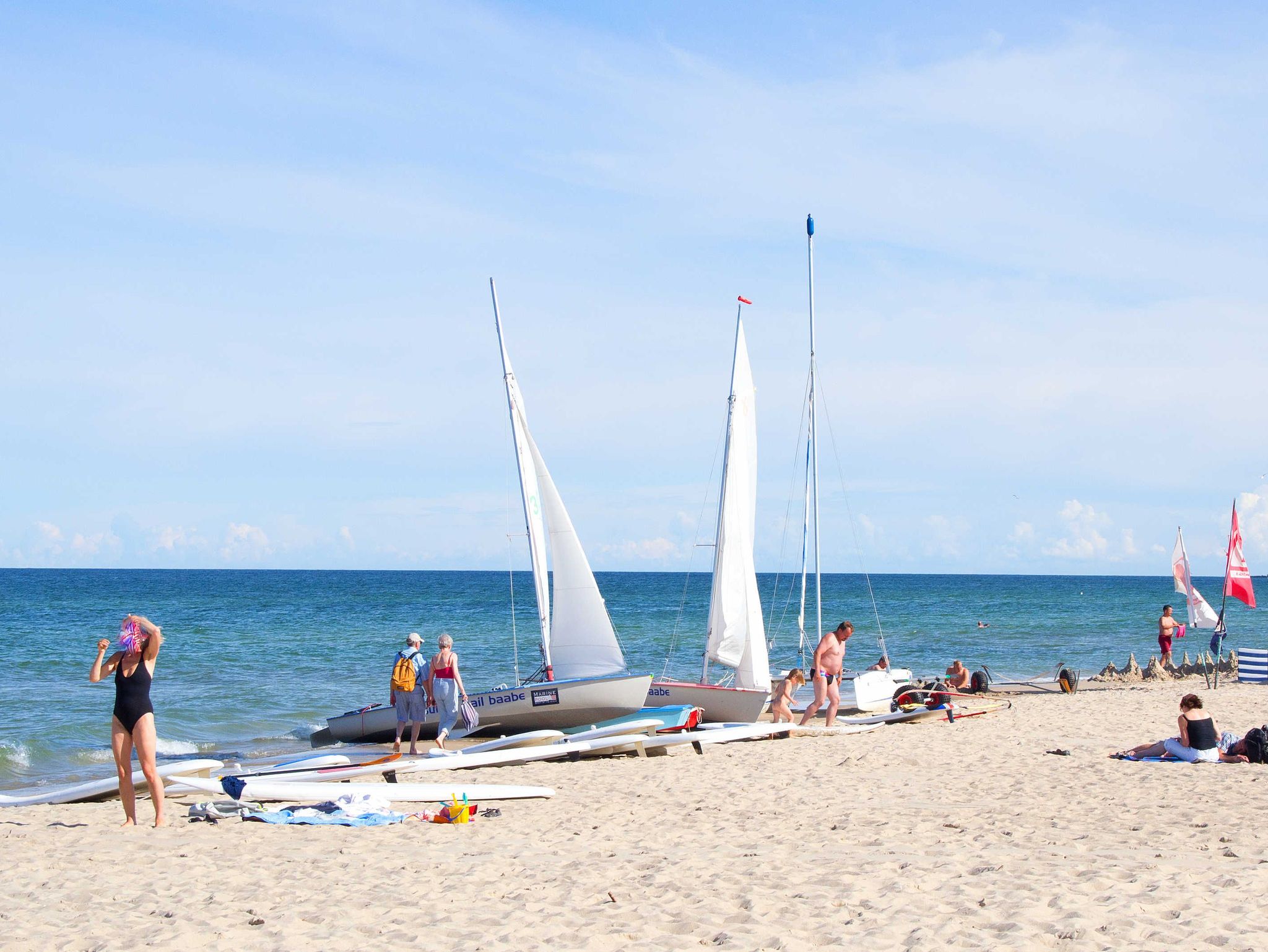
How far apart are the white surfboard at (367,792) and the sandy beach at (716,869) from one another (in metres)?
0.30

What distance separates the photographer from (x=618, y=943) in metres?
4.99

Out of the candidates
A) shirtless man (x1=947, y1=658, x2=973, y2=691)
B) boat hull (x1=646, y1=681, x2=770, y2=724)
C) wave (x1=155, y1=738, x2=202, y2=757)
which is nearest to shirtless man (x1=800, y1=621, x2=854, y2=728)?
boat hull (x1=646, y1=681, x2=770, y2=724)

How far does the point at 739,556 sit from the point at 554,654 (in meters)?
3.26

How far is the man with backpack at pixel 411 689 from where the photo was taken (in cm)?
1328

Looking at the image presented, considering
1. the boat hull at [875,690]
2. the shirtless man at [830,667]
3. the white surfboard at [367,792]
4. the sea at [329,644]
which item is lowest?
the sea at [329,644]

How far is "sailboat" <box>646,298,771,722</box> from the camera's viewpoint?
15602mm

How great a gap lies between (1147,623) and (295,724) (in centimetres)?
4067

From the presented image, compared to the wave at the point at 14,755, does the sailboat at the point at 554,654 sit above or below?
above

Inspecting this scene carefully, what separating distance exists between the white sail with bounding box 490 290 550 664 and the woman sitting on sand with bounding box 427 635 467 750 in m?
2.48

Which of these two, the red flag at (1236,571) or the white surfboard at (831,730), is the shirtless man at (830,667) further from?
the red flag at (1236,571)

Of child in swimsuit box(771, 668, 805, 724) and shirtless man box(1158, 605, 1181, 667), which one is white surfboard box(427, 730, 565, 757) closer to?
child in swimsuit box(771, 668, 805, 724)

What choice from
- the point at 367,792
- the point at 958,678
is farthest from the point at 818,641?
the point at 367,792

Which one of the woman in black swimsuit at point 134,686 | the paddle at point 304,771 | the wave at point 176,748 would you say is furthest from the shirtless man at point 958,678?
the woman in black swimsuit at point 134,686

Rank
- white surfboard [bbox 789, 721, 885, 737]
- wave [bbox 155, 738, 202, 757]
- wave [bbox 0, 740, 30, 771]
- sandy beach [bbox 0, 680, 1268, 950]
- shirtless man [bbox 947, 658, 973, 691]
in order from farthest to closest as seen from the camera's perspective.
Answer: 1. shirtless man [bbox 947, 658, 973, 691]
2. wave [bbox 155, 738, 202, 757]
3. wave [bbox 0, 740, 30, 771]
4. white surfboard [bbox 789, 721, 885, 737]
5. sandy beach [bbox 0, 680, 1268, 950]
